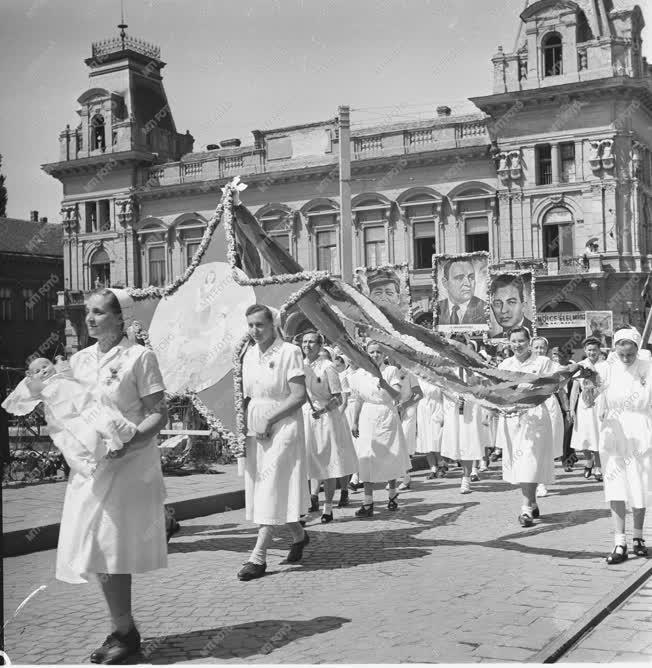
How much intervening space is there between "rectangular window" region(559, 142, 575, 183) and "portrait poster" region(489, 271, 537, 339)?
1366 centimetres

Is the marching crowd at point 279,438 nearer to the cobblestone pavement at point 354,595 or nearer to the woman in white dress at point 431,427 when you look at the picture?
the cobblestone pavement at point 354,595

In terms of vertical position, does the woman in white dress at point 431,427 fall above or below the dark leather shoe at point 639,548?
above

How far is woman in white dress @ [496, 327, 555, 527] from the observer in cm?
1022

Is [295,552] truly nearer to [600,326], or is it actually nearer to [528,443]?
[528,443]

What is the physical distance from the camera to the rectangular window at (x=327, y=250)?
4641 centimetres

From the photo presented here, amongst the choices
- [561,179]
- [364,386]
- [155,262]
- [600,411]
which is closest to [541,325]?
→ [561,179]

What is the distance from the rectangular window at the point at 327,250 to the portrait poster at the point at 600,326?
16.2m

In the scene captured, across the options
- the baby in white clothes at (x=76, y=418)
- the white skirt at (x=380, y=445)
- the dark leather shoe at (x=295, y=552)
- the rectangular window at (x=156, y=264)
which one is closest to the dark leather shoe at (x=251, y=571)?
the dark leather shoe at (x=295, y=552)

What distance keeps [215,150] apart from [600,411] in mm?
40298

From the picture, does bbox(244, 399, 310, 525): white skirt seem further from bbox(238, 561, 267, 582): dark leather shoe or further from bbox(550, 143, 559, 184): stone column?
bbox(550, 143, 559, 184): stone column

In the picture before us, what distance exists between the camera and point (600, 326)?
31.7 metres

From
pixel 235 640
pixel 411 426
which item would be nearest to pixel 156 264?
pixel 411 426

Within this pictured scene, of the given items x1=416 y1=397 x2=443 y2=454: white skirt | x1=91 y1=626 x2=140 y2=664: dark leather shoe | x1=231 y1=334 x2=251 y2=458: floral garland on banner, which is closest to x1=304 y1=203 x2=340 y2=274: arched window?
x1=416 y1=397 x2=443 y2=454: white skirt

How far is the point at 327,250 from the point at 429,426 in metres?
31.2
